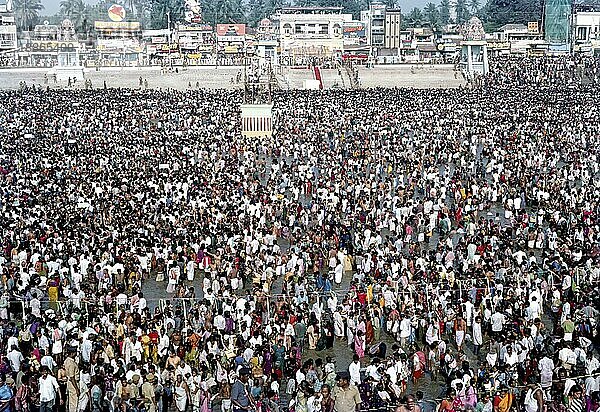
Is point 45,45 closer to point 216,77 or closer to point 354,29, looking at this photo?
point 216,77

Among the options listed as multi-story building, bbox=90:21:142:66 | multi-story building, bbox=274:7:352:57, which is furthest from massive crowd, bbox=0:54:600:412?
multi-story building, bbox=274:7:352:57

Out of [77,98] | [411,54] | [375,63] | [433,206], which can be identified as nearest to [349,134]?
[433,206]

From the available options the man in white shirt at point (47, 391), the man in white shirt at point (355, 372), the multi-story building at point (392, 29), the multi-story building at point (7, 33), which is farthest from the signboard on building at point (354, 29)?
the man in white shirt at point (47, 391)

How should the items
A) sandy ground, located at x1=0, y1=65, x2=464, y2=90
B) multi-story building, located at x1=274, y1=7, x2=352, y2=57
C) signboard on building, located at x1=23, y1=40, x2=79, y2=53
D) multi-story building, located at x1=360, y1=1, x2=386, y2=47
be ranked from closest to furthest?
sandy ground, located at x1=0, y1=65, x2=464, y2=90 < multi-story building, located at x1=274, y1=7, x2=352, y2=57 < signboard on building, located at x1=23, y1=40, x2=79, y2=53 < multi-story building, located at x1=360, y1=1, x2=386, y2=47

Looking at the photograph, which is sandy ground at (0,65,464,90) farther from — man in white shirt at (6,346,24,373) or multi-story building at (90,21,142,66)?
man in white shirt at (6,346,24,373)

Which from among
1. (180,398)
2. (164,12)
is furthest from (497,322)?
(164,12)

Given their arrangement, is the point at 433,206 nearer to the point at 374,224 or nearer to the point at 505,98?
the point at 374,224
